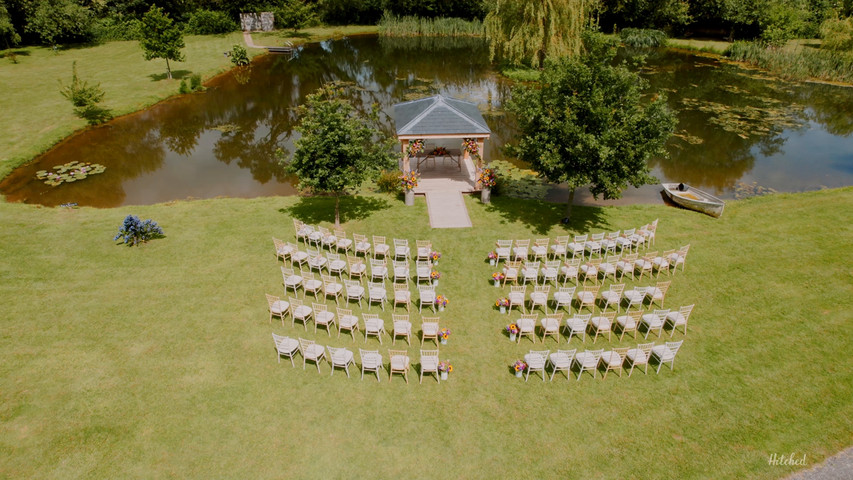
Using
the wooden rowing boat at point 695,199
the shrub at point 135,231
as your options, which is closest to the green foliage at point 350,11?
the wooden rowing boat at point 695,199

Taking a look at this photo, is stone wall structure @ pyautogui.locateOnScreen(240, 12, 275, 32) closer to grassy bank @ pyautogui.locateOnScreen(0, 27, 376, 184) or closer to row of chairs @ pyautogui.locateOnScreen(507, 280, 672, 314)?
grassy bank @ pyautogui.locateOnScreen(0, 27, 376, 184)

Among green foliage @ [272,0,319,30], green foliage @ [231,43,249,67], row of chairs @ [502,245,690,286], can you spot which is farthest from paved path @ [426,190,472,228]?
green foliage @ [272,0,319,30]

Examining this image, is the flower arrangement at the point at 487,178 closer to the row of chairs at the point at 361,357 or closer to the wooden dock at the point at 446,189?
the wooden dock at the point at 446,189

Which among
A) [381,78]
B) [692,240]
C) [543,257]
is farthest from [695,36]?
[543,257]

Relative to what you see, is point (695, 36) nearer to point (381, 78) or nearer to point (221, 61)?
point (381, 78)

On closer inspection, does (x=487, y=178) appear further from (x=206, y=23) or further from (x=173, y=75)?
(x=206, y=23)
